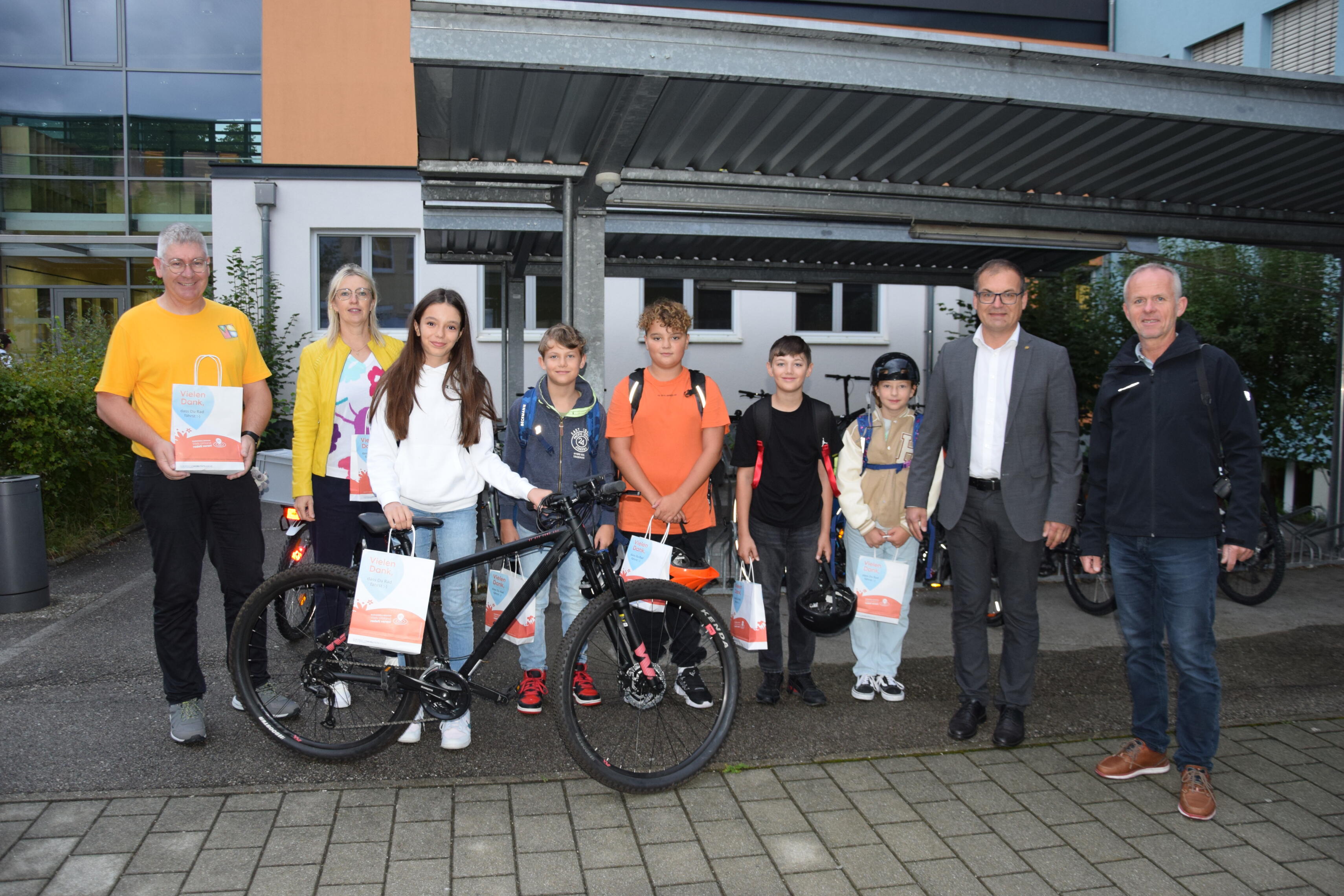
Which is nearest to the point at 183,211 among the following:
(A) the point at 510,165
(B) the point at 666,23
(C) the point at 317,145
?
(C) the point at 317,145

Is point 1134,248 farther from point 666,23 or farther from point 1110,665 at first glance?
point 666,23

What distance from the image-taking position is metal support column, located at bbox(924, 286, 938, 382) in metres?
15.1

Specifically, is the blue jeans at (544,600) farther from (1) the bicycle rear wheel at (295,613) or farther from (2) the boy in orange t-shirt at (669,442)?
(1) the bicycle rear wheel at (295,613)

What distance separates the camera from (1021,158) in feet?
19.4

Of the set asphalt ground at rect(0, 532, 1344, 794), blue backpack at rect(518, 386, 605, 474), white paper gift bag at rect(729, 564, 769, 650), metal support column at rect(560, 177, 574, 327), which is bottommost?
asphalt ground at rect(0, 532, 1344, 794)

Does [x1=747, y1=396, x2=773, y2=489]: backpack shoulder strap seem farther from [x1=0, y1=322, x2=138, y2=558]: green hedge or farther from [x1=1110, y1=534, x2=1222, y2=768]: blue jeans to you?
[x1=0, y1=322, x2=138, y2=558]: green hedge

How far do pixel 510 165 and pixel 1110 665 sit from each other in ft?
14.8

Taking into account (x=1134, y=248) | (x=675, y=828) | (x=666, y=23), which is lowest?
(x=675, y=828)

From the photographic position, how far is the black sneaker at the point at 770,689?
15.1 feet

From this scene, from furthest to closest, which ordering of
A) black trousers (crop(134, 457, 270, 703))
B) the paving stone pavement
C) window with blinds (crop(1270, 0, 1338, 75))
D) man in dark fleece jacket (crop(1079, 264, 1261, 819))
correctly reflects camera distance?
window with blinds (crop(1270, 0, 1338, 75)) < black trousers (crop(134, 457, 270, 703)) < man in dark fleece jacket (crop(1079, 264, 1261, 819)) < the paving stone pavement

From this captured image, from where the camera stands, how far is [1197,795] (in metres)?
3.56

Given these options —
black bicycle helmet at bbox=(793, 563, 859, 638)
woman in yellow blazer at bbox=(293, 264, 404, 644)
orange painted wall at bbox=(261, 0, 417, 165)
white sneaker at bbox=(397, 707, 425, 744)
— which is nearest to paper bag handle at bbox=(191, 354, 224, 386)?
woman in yellow blazer at bbox=(293, 264, 404, 644)

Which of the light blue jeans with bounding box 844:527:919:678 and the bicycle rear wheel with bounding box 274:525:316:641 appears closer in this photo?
the bicycle rear wheel with bounding box 274:525:316:641

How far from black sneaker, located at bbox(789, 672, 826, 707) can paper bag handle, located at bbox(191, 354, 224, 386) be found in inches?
117
